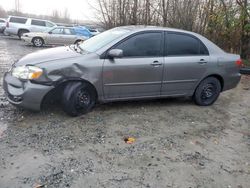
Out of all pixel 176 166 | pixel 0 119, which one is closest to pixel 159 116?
pixel 176 166

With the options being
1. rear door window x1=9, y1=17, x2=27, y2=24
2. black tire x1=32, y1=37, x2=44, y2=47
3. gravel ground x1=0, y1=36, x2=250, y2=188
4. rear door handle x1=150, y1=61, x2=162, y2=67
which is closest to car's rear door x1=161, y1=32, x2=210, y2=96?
rear door handle x1=150, y1=61, x2=162, y2=67

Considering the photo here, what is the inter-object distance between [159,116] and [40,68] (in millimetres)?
2338

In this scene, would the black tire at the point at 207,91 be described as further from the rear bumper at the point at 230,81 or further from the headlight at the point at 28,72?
the headlight at the point at 28,72

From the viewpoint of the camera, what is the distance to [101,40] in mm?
5734

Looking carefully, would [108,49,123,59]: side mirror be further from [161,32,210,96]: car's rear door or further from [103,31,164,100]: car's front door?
[161,32,210,96]: car's rear door

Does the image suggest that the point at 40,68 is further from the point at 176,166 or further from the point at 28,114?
the point at 176,166

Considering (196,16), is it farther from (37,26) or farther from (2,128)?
(37,26)

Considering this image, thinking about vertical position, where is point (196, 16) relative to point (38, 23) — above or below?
below

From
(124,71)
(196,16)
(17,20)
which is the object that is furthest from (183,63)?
(17,20)

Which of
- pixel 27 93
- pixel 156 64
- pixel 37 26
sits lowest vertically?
pixel 27 93

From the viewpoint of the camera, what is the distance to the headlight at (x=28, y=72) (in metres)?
4.79

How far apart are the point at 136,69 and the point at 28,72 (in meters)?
1.90

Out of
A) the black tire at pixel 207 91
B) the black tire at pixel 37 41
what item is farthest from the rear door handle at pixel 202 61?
the black tire at pixel 37 41

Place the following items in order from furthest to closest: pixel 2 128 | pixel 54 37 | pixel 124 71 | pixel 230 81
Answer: pixel 54 37, pixel 230 81, pixel 124 71, pixel 2 128
